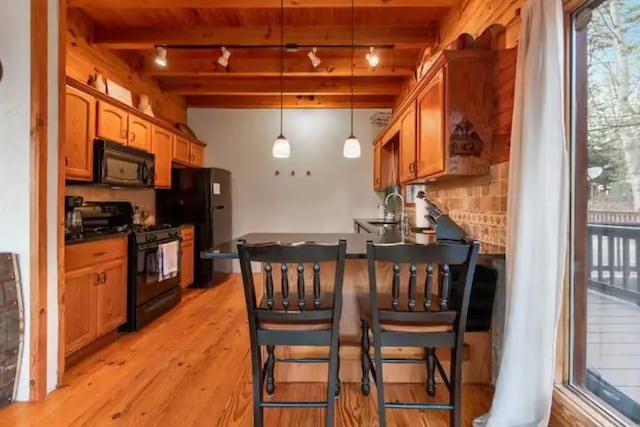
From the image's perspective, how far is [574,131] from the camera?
6.43 feet

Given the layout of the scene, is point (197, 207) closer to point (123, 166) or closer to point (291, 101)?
point (123, 166)

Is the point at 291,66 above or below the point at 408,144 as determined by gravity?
above

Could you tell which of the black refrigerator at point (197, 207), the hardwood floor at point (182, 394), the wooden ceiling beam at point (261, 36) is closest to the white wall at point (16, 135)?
the hardwood floor at point (182, 394)

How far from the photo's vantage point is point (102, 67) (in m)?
4.22

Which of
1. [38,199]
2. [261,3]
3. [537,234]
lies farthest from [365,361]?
[261,3]

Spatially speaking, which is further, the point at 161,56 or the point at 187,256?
the point at 187,256

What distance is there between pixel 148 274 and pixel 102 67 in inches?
88.2

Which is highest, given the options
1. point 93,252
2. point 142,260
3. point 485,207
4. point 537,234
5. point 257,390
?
point 485,207

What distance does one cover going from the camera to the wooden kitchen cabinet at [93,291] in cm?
271

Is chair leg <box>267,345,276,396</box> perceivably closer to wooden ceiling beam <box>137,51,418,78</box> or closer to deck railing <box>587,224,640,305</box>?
deck railing <box>587,224,640,305</box>

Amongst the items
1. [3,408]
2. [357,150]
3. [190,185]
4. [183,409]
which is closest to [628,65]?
[357,150]

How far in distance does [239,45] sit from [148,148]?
1537 mm

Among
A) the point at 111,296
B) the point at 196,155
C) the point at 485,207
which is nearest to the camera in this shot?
the point at 485,207

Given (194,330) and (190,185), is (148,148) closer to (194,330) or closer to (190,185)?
(190,185)
